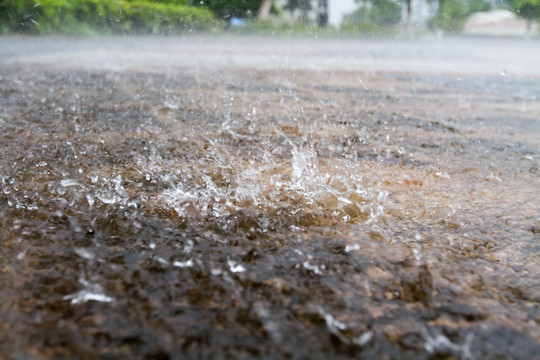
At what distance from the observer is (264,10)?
223 inches

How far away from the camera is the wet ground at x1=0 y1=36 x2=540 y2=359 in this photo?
1045 millimetres

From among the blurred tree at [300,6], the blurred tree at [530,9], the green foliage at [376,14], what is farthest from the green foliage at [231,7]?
the blurred tree at [530,9]

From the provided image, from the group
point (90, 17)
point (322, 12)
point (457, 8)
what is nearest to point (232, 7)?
point (322, 12)

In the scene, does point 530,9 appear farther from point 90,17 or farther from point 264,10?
point 90,17

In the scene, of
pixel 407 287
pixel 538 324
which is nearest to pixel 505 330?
pixel 538 324

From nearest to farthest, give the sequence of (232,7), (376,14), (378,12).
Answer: (232,7)
(378,12)
(376,14)

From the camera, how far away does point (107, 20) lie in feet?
33.2

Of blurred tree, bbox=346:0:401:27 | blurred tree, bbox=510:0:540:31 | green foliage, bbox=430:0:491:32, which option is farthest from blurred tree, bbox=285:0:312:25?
blurred tree, bbox=510:0:540:31

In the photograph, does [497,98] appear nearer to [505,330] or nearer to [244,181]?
[244,181]

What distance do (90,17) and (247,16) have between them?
18.8ft

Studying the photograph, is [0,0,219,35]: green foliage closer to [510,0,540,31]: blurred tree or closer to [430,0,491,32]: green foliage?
[430,0,491,32]: green foliage

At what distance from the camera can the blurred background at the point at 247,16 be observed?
5875 mm

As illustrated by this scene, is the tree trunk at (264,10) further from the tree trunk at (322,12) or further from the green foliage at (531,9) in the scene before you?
the green foliage at (531,9)

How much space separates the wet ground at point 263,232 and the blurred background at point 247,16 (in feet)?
7.62
